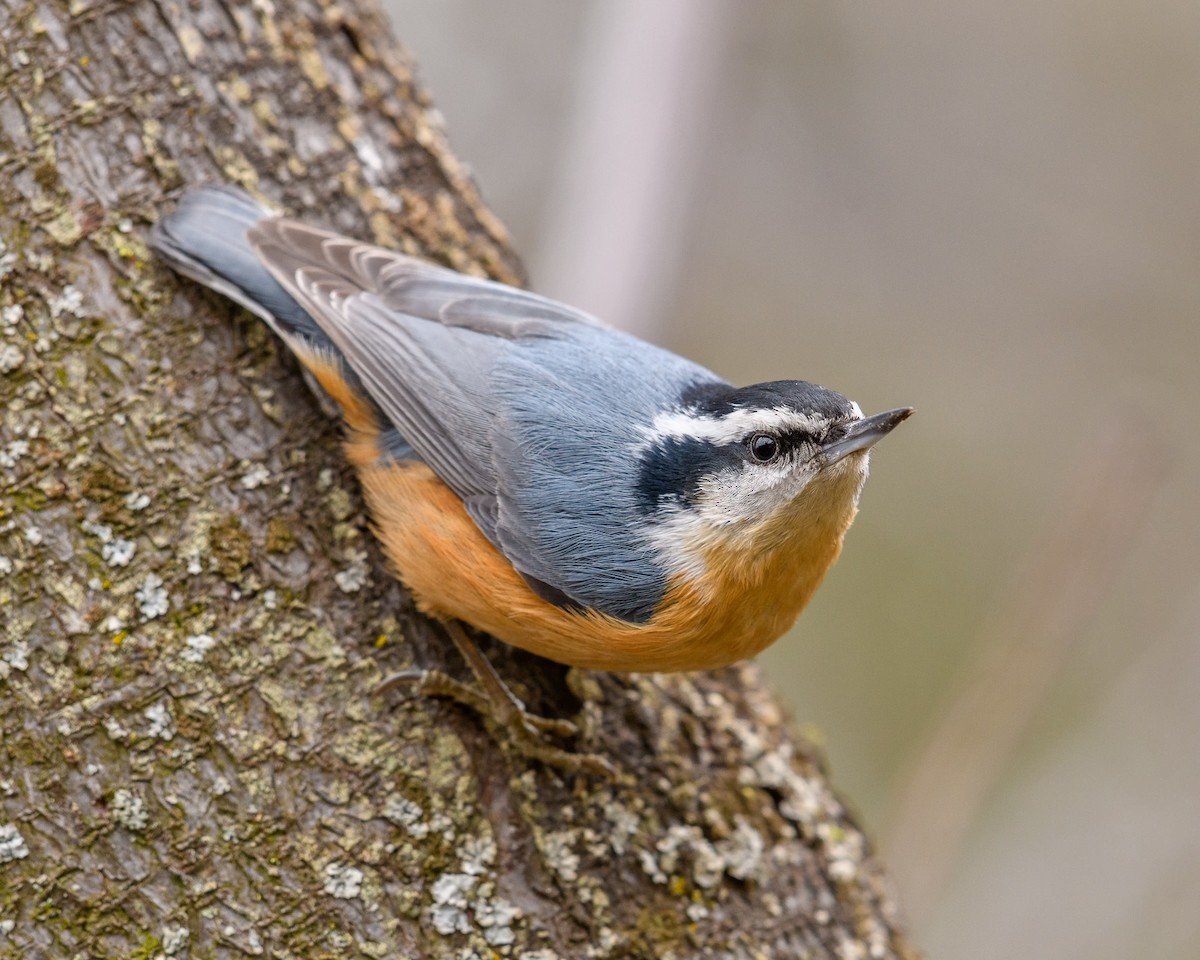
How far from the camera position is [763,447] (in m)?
2.59

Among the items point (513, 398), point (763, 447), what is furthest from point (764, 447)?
point (513, 398)

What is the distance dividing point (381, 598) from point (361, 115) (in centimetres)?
132

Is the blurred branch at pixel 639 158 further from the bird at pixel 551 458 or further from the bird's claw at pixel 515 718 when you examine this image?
the bird's claw at pixel 515 718

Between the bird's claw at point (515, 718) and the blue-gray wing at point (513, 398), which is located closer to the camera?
the bird's claw at point (515, 718)

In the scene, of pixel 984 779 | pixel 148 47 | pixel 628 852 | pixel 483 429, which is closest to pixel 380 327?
pixel 483 429

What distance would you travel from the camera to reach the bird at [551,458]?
8.55 ft

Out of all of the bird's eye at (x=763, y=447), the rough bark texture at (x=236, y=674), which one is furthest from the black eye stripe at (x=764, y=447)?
the rough bark texture at (x=236, y=674)

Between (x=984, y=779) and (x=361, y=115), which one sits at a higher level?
(x=361, y=115)

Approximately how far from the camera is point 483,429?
2814 millimetres

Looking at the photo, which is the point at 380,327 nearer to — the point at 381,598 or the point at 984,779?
the point at 381,598

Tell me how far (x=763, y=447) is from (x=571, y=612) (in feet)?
1.87

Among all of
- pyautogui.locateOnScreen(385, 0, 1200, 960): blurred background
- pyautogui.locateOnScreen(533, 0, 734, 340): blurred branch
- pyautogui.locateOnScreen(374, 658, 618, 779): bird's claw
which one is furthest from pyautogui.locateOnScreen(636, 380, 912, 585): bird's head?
pyautogui.locateOnScreen(385, 0, 1200, 960): blurred background

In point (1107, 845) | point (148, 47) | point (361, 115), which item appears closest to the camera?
point (148, 47)

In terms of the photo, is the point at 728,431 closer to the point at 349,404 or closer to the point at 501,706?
the point at 501,706
